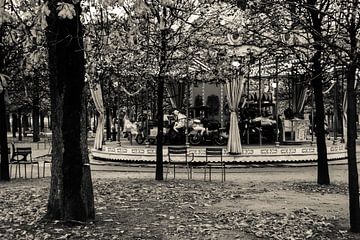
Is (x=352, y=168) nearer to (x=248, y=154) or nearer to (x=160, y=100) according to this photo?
Answer: (x=160, y=100)

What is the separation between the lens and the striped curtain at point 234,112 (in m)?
22.1

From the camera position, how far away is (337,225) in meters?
9.16

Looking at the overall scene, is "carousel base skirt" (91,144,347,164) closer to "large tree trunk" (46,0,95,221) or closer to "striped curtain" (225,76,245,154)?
"striped curtain" (225,76,245,154)

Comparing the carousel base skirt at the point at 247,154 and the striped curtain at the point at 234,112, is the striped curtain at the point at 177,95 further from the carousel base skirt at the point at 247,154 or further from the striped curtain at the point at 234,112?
the striped curtain at the point at 234,112

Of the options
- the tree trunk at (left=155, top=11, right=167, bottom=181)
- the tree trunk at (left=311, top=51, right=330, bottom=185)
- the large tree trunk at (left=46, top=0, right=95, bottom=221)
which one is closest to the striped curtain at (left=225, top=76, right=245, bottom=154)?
the tree trunk at (left=155, top=11, right=167, bottom=181)

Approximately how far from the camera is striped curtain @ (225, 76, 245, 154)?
22125 mm

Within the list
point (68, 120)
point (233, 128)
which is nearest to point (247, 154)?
point (233, 128)

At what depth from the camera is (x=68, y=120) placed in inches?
349

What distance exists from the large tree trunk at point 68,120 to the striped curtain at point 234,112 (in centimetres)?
1367

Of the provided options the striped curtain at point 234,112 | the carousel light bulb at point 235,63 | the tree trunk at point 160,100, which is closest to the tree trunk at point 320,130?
the carousel light bulb at point 235,63

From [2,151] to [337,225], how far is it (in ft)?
38.3

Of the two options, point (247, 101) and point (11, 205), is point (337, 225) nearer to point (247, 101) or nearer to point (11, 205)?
point (11, 205)

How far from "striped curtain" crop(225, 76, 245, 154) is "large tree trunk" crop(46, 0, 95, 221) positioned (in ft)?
44.8

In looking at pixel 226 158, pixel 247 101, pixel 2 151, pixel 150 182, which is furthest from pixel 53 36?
pixel 247 101
